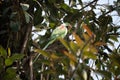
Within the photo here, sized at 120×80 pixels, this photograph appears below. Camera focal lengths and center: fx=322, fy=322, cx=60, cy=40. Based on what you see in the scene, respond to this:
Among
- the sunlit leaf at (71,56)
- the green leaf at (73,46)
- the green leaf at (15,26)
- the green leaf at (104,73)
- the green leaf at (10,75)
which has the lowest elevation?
the green leaf at (10,75)

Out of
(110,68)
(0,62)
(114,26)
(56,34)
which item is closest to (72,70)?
(110,68)

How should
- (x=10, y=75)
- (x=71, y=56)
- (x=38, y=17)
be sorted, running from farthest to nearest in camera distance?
(x=38, y=17) → (x=10, y=75) → (x=71, y=56)

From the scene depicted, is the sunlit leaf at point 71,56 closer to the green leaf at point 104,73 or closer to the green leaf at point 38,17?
the green leaf at point 104,73

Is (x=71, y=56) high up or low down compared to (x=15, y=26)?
up

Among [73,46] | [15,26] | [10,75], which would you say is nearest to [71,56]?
[73,46]

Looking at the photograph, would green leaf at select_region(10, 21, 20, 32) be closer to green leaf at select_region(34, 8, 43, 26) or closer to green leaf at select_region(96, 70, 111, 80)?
green leaf at select_region(34, 8, 43, 26)

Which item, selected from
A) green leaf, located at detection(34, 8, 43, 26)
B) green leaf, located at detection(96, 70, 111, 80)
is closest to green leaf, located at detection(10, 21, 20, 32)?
green leaf, located at detection(34, 8, 43, 26)

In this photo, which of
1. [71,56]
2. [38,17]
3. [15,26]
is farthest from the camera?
[38,17]

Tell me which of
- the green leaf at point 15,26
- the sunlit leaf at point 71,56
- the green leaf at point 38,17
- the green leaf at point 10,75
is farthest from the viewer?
the green leaf at point 38,17

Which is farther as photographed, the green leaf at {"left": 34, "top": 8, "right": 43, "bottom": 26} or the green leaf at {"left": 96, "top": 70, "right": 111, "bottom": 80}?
the green leaf at {"left": 34, "top": 8, "right": 43, "bottom": 26}

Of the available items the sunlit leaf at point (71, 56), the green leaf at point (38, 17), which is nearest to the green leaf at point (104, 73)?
the sunlit leaf at point (71, 56)

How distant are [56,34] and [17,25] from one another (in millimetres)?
350

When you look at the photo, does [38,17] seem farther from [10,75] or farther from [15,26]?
[10,75]

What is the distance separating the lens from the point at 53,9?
136 cm
